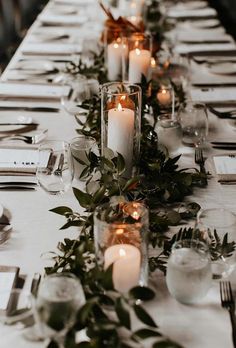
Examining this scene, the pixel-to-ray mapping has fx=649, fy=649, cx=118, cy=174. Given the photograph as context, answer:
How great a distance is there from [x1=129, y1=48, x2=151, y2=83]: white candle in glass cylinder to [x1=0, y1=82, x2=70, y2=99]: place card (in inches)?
10.1

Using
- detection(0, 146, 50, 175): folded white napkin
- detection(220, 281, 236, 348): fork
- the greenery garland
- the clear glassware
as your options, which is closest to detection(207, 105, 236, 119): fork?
the greenery garland

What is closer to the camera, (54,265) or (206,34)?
(54,265)

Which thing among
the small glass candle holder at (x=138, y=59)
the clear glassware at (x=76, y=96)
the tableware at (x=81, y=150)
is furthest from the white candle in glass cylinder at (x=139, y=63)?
the tableware at (x=81, y=150)

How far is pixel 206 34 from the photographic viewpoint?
126 inches

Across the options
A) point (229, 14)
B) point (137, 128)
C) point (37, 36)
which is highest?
point (137, 128)

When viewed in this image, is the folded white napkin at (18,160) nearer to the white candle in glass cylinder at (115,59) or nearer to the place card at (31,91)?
the place card at (31,91)

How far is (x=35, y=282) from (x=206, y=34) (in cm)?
225

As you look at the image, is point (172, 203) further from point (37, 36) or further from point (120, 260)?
point (37, 36)

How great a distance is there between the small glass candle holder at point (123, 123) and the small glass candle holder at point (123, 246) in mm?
386

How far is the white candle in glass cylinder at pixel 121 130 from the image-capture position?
157 cm

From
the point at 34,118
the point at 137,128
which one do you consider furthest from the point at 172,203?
the point at 34,118

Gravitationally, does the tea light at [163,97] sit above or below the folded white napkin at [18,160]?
above

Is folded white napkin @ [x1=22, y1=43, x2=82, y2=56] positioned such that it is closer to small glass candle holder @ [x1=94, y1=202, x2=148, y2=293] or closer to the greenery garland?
the greenery garland

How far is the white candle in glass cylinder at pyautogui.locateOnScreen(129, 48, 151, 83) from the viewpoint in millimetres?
2109
